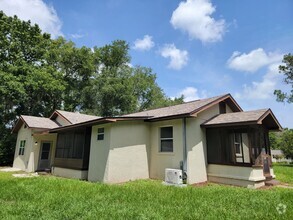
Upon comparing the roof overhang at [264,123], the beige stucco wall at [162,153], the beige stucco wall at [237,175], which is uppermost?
the roof overhang at [264,123]

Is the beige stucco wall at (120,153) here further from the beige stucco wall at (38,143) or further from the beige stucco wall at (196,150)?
the beige stucco wall at (38,143)

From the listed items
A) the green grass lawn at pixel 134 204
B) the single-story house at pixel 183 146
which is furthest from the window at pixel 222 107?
the green grass lawn at pixel 134 204

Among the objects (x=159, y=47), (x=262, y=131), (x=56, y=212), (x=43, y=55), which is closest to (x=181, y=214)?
(x=56, y=212)

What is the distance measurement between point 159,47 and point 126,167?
997 centimetres

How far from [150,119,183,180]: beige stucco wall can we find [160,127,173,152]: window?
0.22 metres

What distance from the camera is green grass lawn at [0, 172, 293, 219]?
16.4 feet

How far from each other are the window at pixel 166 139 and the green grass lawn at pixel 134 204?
3707 millimetres

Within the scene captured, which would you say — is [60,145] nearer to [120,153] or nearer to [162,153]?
[120,153]

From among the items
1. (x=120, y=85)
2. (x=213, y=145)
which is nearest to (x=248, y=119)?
(x=213, y=145)

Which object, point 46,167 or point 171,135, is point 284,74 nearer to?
point 171,135

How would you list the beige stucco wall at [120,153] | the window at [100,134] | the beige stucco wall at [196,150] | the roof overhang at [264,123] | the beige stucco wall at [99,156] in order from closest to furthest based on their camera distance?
the roof overhang at [264,123]
the beige stucco wall at [196,150]
the beige stucco wall at [120,153]
the beige stucco wall at [99,156]
the window at [100,134]

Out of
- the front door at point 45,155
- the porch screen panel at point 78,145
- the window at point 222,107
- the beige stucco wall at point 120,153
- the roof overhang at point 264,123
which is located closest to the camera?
the roof overhang at point 264,123

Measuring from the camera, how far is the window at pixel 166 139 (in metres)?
11.3

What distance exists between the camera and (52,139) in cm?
1798
